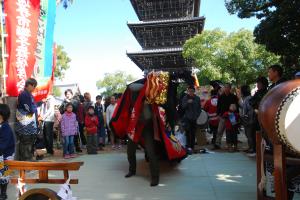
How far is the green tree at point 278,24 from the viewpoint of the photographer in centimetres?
845

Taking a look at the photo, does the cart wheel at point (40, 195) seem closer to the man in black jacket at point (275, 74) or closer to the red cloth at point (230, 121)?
the man in black jacket at point (275, 74)

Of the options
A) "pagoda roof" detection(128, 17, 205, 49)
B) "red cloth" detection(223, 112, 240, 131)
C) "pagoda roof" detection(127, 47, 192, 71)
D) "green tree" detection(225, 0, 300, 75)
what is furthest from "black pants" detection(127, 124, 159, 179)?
"pagoda roof" detection(127, 47, 192, 71)

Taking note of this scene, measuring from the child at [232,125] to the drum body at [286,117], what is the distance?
5.08 metres

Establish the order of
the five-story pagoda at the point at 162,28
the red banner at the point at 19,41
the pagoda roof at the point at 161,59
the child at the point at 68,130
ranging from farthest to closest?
the pagoda roof at the point at 161,59 < the five-story pagoda at the point at 162,28 < the child at the point at 68,130 < the red banner at the point at 19,41

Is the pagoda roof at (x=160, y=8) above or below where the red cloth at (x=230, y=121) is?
above

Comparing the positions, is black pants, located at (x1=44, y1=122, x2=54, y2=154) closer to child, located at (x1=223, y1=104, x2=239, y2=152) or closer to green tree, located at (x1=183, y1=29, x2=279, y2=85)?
child, located at (x1=223, y1=104, x2=239, y2=152)

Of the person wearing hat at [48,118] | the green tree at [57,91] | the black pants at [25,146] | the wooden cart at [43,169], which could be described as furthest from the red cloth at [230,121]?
the green tree at [57,91]

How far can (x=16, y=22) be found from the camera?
5.66 metres

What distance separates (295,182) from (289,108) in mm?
824

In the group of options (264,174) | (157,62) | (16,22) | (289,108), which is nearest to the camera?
(289,108)

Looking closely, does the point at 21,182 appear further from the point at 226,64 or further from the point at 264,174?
the point at 226,64

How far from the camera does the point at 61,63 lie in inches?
1388

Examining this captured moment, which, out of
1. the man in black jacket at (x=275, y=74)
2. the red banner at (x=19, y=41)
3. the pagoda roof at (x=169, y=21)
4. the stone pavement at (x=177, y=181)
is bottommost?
the stone pavement at (x=177, y=181)

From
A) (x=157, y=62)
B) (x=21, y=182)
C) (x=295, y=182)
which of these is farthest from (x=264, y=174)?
(x=157, y=62)
